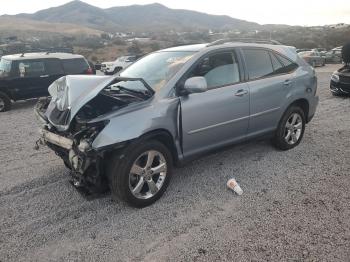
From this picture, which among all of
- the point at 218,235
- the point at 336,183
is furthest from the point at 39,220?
the point at 336,183

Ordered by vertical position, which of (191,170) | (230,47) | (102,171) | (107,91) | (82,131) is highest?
(230,47)

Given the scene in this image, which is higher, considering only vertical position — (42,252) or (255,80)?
(255,80)

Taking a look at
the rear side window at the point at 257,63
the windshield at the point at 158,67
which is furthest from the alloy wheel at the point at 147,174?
the rear side window at the point at 257,63

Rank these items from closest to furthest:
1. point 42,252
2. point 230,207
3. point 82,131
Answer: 1. point 42,252
2. point 82,131
3. point 230,207

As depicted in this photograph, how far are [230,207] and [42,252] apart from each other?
6.52 feet

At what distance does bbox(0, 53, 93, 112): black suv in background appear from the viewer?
10.7 meters

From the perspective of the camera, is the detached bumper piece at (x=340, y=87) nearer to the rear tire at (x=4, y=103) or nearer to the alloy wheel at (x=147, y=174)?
the alloy wheel at (x=147, y=174)

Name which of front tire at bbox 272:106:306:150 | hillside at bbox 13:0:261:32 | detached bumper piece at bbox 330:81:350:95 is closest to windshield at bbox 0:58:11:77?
front tire at bbox 272:106:306:150

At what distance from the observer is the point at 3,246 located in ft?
11.2

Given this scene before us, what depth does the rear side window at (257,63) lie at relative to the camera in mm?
5027

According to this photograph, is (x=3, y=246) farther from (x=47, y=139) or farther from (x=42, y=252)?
(x=47, y=139)

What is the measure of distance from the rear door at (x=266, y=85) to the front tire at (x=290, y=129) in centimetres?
18

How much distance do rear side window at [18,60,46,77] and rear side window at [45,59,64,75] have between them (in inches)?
5.9

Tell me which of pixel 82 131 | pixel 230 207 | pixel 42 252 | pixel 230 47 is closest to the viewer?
pixel 42 252
